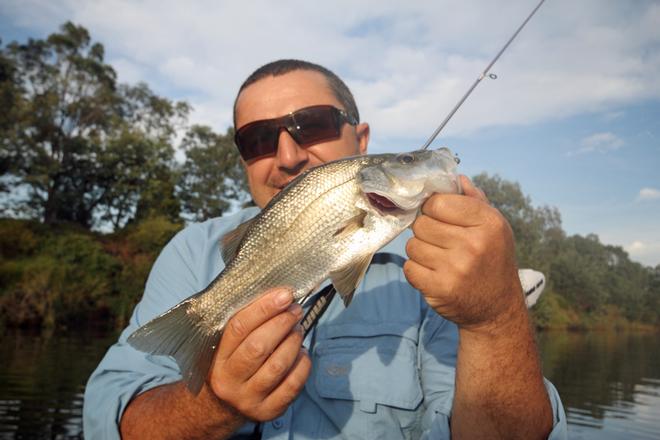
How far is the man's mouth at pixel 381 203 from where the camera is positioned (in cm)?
205

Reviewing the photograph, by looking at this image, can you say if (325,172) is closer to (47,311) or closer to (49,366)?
(49,366)

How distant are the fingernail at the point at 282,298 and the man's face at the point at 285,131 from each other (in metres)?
1.64

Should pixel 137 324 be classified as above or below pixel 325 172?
below

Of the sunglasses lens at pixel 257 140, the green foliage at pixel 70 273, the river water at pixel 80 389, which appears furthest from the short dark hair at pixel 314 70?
the green foliage at pixel 70 273

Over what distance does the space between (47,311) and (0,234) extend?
711cm

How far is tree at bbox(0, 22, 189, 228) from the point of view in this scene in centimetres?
2969

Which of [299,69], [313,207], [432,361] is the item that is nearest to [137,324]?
[313,207]

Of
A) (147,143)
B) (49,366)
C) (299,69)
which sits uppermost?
(147,143)

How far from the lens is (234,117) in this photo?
12.8ft

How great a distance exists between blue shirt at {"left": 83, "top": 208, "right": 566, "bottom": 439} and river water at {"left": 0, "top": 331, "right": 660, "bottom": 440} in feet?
25.8

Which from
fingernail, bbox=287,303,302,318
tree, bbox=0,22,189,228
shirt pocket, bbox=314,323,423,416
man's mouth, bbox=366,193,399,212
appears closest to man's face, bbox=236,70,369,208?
shirt pocket, bbox=314,323,423,416

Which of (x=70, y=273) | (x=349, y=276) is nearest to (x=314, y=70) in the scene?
(x=349, y=276)

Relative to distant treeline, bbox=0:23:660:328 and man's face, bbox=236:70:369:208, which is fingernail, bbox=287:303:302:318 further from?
distant treeline, bbox=0:23:660:328

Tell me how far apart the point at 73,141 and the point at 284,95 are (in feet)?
110
